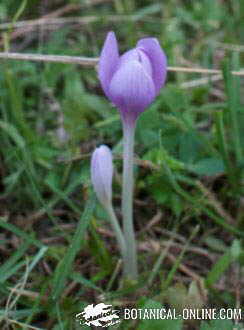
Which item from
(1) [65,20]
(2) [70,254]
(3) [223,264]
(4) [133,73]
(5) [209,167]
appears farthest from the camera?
(1) [65,20]

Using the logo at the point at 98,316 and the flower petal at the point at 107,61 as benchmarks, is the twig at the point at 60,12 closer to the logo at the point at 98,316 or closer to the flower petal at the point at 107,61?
the flower petal at the point at 107,61

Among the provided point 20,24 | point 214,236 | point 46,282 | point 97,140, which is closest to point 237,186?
point 214,236

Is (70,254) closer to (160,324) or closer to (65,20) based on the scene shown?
(160,324)

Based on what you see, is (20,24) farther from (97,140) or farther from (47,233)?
(47,233)

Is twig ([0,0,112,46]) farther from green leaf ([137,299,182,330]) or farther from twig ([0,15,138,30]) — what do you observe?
green leaf ([137,299,182,330])

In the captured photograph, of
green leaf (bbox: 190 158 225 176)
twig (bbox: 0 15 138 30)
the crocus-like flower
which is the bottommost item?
green leaf (bbox: 190 158 225 176)

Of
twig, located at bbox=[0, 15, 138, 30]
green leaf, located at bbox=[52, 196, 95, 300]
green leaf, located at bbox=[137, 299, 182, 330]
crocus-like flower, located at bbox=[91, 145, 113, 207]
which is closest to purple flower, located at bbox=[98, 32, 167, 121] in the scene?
crocus-like flower, located at bbox=[91, 145, 113, 207]

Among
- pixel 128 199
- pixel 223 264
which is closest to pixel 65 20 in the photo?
pixel 128 199
